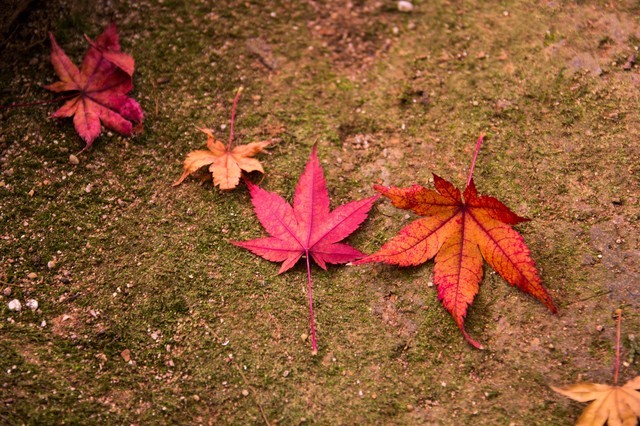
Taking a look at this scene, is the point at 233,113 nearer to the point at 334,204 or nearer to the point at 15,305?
the point at 334,204

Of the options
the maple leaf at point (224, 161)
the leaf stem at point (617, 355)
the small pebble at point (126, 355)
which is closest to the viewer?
the leaf stem at point (617, 355)

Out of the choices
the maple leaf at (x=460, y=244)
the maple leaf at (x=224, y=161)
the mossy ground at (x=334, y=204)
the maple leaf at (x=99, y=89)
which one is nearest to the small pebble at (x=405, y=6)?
the mossy ground at (x=334, y=204)

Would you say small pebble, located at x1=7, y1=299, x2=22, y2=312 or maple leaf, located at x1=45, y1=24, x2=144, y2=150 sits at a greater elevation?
maple leaf, located at x1=45, y1=24, x2=144, y2=150

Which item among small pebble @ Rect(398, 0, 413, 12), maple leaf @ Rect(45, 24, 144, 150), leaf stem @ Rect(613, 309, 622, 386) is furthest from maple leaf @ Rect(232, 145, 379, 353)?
small pebble @ Rect(398, 0, 413, 12)

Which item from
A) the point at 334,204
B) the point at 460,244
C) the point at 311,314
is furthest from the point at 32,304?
the point at 460,244

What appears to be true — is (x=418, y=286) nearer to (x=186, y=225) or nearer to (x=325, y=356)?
(x=325, y=356)

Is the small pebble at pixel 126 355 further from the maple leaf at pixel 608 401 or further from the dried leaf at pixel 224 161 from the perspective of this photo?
the maple leaf at pixel 608 401

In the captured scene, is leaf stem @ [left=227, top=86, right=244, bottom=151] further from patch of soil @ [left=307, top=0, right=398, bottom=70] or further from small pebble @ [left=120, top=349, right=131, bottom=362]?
small pebble @ [left=120, top=349, right=131, bottom=362]
